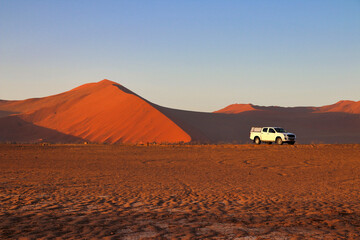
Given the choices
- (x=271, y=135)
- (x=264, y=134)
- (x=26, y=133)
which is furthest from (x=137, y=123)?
(x=271, y=135)

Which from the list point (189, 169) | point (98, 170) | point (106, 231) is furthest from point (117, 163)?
point (106, 231)

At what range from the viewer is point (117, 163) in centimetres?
2109

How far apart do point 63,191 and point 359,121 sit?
7822 centimetres

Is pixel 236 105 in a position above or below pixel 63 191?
above

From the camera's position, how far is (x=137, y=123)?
2053 inches

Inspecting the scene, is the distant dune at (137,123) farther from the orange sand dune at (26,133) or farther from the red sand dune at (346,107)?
the red sand dune at (346,107)

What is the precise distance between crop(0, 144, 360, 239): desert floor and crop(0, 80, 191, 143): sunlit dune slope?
27.9 metres

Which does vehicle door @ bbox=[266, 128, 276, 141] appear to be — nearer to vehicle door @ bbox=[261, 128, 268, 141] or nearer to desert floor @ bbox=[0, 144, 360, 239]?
vehicle door @ bbox=[261, 128, 268, 141]

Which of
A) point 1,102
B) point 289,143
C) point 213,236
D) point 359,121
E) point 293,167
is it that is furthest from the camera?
point 1,102

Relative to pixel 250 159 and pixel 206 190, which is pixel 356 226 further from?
pixel 250 159

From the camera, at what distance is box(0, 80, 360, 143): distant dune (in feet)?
164

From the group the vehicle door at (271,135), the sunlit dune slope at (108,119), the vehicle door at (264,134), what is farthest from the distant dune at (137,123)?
the vehicle door at (271,135)

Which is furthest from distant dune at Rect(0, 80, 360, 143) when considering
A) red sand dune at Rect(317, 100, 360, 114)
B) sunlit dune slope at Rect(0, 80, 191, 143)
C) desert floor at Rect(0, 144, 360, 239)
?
desert floor at Rect(0, 144, 360, 239)

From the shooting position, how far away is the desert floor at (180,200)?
710 centimetres
